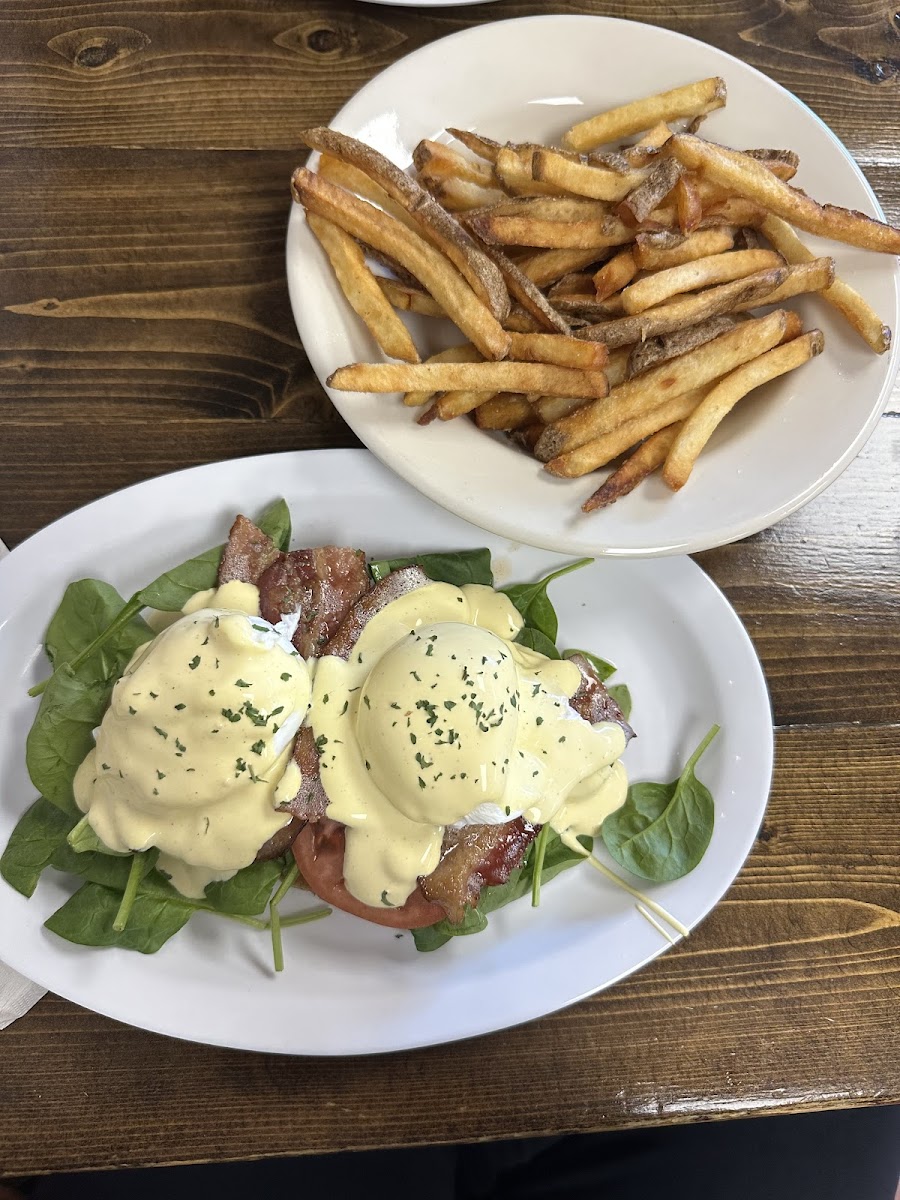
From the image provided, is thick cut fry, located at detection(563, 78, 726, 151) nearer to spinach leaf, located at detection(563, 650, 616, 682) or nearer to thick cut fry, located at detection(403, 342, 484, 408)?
thick cut fry, located at detection(403, 342, 484, 408)

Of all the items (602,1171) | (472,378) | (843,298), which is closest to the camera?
(472,378)

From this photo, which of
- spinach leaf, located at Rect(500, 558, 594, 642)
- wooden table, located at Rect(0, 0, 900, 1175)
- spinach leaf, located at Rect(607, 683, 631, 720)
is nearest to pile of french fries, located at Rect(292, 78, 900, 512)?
spinach leaf, located at Rect(500, 558, 594, 642)

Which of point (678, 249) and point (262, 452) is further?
point (262, 452)

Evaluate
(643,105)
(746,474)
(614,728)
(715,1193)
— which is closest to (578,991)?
(614,728)

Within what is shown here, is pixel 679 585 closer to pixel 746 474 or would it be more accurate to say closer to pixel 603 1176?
pixel 746 474

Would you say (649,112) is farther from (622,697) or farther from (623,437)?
(622,697)

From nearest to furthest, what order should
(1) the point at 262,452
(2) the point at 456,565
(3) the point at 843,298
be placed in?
(3) the point at 843,298 → (2) the point at 456,565 → (1) the point at 262,452

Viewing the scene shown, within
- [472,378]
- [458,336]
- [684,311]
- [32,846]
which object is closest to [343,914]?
[32,846]
